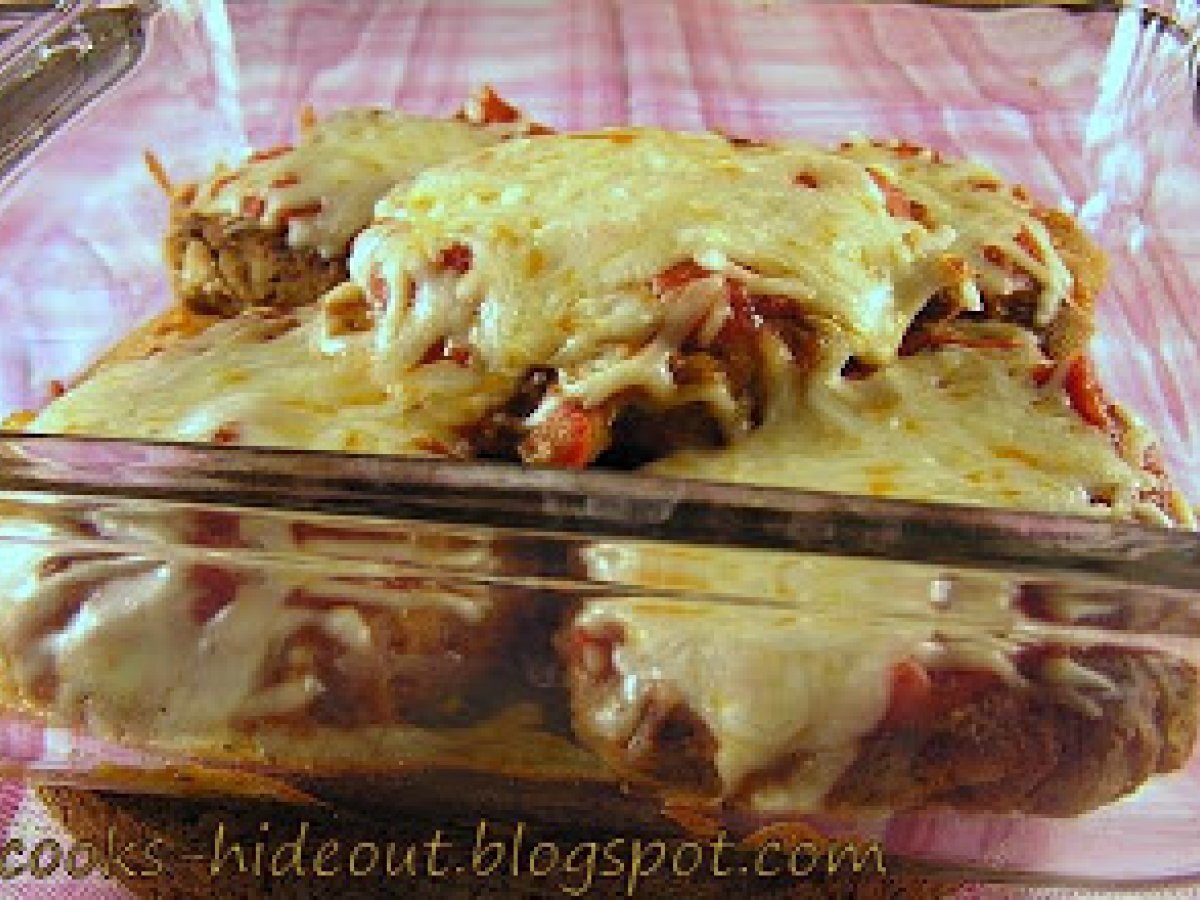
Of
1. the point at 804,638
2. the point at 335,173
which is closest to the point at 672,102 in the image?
the point at 335,173

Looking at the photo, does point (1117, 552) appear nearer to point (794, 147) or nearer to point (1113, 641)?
point (1113, 641)

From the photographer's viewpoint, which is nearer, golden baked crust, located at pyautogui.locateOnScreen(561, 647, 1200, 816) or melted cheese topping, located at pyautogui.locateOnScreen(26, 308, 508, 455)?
golden baked crust, located at pyautogui.locateOnScreen(561, 647, 1200, 816)

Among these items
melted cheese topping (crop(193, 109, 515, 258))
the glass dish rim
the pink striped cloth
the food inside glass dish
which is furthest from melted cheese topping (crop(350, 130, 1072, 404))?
the pink striped cloth

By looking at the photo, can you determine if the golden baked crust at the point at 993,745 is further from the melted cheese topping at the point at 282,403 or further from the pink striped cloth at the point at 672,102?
the pink striped cloth at the point at 672,102

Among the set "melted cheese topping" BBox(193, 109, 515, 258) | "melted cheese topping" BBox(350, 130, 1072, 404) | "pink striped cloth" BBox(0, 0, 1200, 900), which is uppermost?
"melted cheese topping" BBox(350, 130, 1072, 404)

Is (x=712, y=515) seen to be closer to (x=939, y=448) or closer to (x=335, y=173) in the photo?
(x=939, y=448)

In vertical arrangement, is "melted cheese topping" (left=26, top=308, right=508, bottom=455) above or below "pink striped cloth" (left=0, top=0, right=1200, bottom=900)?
above

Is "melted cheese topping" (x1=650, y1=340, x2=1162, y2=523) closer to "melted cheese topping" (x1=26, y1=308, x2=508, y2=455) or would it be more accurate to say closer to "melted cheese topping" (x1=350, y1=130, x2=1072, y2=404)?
"melted cheese topping" (x1=350, y1=130, x2=1072, y2=404)

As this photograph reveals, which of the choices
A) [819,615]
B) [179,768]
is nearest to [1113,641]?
[819,615]
